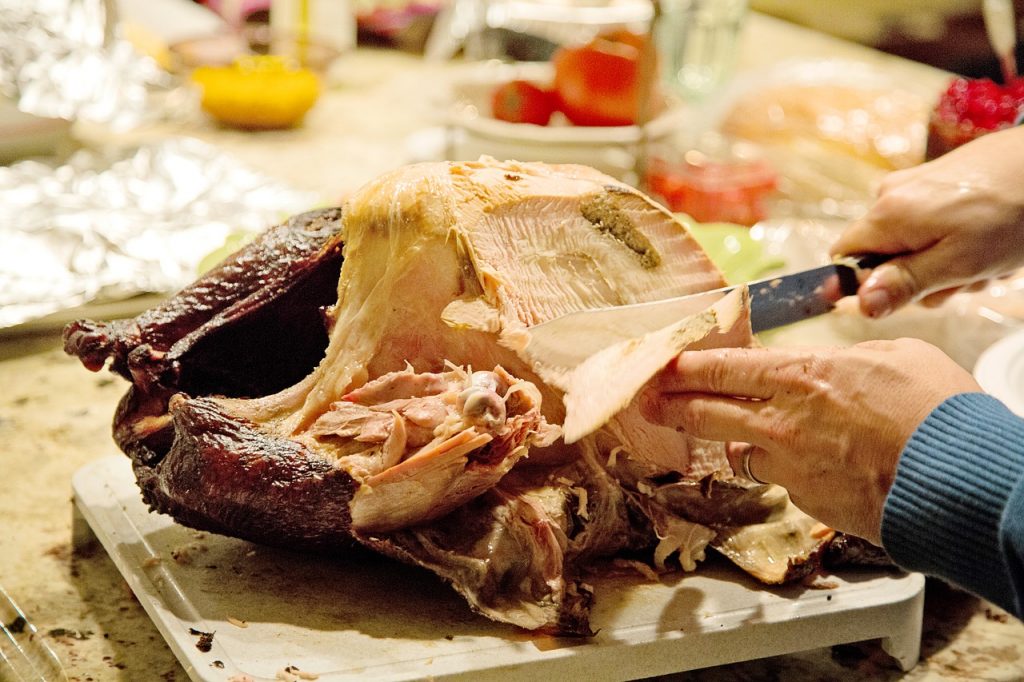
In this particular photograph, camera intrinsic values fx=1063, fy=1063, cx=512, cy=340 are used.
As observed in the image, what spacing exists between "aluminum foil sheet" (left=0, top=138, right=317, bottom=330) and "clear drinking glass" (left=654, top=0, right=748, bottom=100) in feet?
4.26

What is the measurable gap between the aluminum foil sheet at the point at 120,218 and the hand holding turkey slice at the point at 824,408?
143 cm

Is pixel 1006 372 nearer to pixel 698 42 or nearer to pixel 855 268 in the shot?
pixel 855 268

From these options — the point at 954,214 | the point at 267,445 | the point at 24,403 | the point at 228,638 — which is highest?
the point at 954,214

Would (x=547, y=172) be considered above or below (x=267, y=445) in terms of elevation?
above

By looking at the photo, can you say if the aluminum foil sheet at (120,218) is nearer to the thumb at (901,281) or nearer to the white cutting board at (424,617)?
the white cutting board at (424,617)

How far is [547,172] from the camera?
1519 mm

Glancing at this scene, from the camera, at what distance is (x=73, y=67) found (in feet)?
9.87

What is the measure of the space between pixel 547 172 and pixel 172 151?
1.80m

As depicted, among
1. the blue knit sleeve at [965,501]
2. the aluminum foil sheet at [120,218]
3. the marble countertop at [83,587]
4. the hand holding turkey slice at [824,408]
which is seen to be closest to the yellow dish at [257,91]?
the aluminum foil sheet at [120,218]

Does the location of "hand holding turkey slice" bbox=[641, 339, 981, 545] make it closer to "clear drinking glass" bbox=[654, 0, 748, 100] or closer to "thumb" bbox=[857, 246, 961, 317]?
"thumb" bbox=[857, 246, 961, 317]

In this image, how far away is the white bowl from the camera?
112 inches

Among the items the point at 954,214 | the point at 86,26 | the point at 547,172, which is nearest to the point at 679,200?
the point at 954,214

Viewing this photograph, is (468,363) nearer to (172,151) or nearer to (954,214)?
(954,214)

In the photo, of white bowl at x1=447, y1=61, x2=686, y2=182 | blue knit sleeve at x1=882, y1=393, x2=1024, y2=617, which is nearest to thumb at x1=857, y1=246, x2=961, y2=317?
blue knit sleeve at x1=882, y1=393, x2=1024, y2=617
